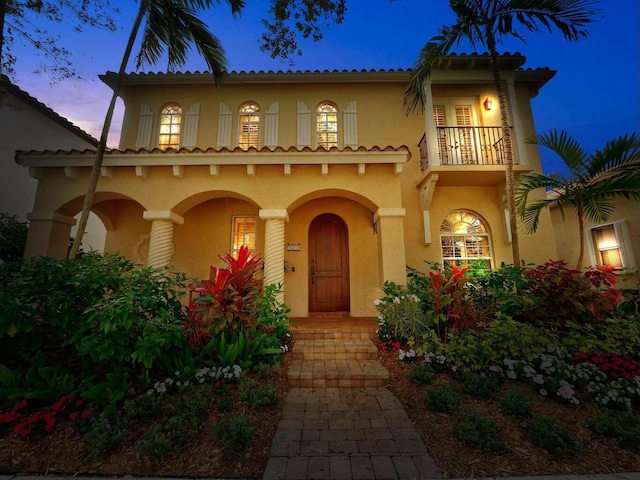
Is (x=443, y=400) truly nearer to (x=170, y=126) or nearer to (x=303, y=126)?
(x=303, y=126)

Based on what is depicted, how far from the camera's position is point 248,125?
7.73m

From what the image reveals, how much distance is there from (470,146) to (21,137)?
41.4 ft

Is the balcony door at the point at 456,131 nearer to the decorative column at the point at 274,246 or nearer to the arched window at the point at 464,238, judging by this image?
the arched window at the point at 464,238

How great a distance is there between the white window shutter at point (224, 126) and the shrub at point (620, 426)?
28.2ft

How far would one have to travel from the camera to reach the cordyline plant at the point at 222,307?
3.60m

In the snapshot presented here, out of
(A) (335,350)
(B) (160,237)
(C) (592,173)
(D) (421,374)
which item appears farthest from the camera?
(B) (160,237)

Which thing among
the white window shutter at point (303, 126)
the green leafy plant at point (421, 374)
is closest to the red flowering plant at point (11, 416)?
the green leafy plant at point (421, 374)

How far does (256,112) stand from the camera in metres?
7.80

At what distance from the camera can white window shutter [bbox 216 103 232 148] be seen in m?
7.48

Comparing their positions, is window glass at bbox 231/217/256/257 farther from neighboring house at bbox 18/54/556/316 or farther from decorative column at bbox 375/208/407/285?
decorative column at bbox 375/208/407/285

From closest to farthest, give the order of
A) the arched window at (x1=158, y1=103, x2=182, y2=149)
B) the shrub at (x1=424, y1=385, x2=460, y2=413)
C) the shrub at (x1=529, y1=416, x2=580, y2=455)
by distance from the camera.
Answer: the shrub at (x1=529, y1=416, x2=580, y2=455), the shrub at (x1=424, y1=385, x2=460, y2=413), the arched window at (x1=158, y1=103, x2=182, y2=149)

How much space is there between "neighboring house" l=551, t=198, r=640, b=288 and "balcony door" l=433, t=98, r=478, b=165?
9.08 ft

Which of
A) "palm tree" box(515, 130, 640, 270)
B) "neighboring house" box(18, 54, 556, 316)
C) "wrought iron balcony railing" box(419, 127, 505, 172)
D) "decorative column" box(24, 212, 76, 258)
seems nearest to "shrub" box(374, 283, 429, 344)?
"neighboring house" box(18, 54, 556, 316)

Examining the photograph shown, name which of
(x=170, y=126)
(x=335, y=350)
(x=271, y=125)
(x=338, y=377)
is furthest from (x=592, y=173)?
(x=170, y=126)
